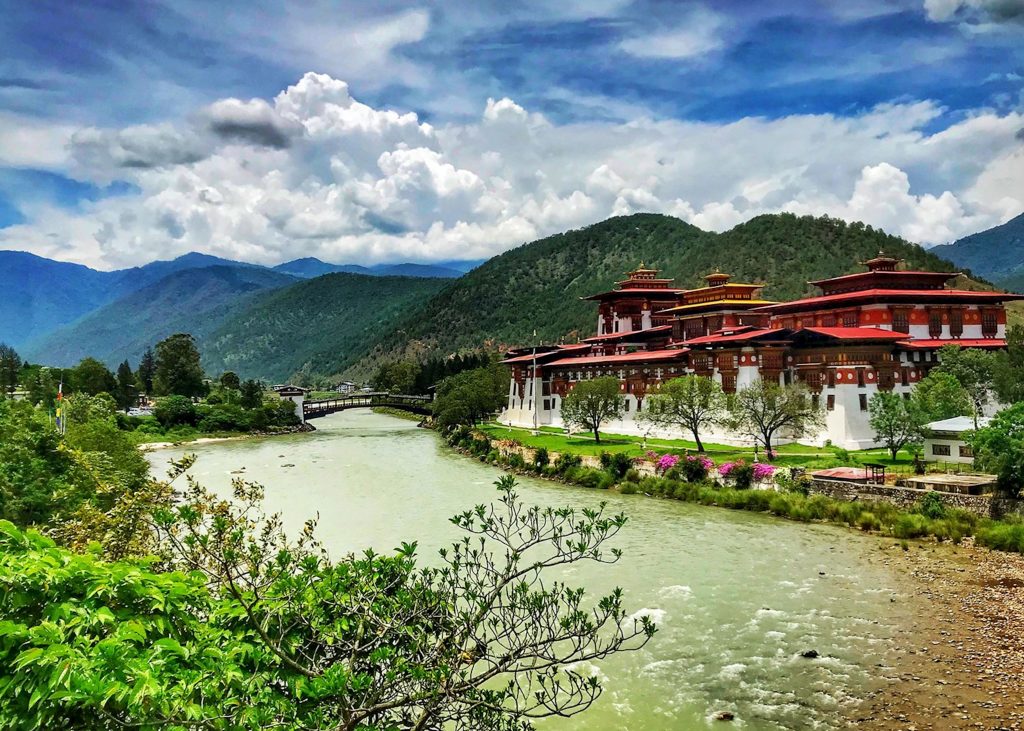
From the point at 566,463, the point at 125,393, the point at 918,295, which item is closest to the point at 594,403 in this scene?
the point at 566,463

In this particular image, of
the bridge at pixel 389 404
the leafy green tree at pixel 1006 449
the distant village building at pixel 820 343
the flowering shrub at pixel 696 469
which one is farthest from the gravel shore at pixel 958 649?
the bridge at pixel 389 404

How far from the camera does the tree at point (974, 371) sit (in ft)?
136

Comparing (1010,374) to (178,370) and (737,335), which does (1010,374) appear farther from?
(178,370)

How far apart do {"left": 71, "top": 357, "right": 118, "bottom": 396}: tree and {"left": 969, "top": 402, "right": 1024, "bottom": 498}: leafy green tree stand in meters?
101

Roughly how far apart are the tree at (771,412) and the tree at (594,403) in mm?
11899

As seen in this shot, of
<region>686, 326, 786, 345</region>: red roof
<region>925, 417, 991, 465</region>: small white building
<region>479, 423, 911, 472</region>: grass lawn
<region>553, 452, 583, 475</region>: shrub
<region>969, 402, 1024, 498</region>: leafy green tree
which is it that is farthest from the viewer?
<region>686, 326, 786, 345</region>: red roof

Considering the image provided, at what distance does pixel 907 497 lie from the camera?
29.6 meters

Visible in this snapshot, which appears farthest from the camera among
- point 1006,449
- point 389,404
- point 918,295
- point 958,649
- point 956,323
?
point 389,404

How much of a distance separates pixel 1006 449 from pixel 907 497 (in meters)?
4.17

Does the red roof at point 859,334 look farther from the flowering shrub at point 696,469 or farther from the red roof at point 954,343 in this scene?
the flowering shrub at point 696,469

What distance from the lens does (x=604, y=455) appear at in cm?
4297

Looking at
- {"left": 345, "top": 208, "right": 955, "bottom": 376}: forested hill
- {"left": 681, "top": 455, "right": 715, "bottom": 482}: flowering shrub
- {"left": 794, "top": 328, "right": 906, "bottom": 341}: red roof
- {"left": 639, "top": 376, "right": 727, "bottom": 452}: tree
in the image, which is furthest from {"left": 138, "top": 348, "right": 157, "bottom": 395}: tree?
{"left": 794, "top": 328, "right": 906, "bottom": 341}: red roof

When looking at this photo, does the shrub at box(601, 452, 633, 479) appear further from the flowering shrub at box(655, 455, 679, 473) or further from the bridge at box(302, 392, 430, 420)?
the bridge at box(302, 392, 430, 420)

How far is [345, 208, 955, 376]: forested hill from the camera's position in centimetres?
11056
